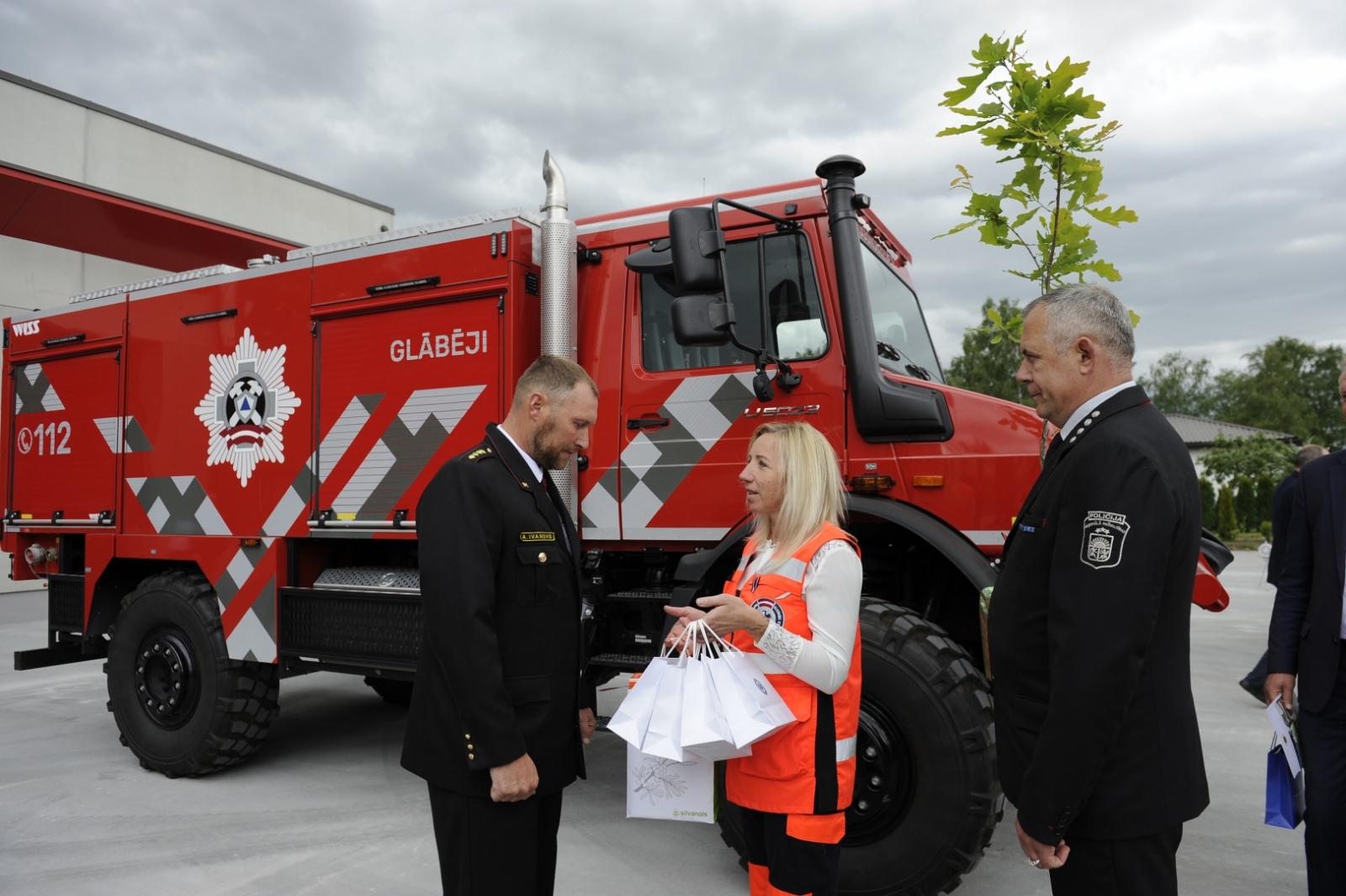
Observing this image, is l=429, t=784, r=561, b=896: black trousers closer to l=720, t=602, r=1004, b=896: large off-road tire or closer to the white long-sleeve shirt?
the white long-sleeve shirt

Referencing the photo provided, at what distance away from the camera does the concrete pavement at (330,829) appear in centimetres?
369

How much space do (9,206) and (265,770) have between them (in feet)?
35.7

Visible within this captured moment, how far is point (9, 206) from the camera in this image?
39.9 feet

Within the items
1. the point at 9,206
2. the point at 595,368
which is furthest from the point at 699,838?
the point at 9,206

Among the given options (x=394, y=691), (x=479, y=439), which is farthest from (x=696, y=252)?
(x=394, y=691)

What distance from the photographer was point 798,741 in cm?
219

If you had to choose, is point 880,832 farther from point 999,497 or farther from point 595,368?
point 595,368

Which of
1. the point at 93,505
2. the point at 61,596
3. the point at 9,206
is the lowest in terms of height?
the point at 61,596

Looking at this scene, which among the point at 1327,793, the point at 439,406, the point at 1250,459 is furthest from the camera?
the point at 1250,459

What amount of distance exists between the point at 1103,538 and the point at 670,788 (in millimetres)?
1217

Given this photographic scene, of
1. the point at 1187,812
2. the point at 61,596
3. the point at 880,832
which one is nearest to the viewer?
the point at 1187,812

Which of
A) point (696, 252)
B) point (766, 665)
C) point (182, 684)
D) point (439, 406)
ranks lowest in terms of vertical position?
point (182, 684)

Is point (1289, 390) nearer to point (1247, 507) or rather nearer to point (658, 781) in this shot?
point (1247, 507)

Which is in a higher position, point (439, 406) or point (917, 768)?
point (439, 406)
